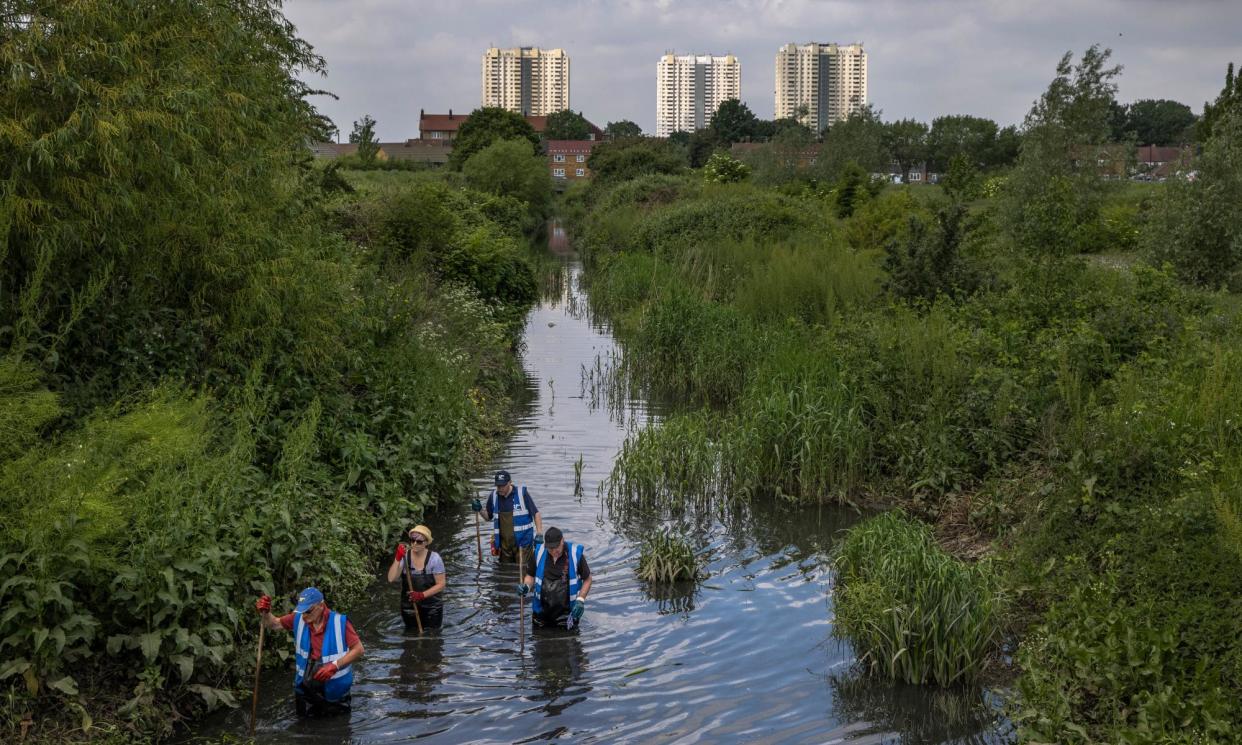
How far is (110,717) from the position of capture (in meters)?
8.58

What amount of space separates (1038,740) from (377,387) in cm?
976

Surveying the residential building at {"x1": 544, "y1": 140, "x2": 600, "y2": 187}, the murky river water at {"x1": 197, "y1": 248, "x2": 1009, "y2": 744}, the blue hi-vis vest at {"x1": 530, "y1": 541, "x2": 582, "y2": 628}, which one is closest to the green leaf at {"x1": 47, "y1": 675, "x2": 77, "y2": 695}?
the murky river water at {"x1": 197, "y1": 248, "x2": 1009, "y2": 744}

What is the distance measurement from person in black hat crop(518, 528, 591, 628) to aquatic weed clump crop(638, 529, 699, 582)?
1608mm

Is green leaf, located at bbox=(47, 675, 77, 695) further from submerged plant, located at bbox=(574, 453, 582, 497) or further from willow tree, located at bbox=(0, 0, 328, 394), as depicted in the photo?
submerged plant, located at bbox=(574, 453, 582, 497)

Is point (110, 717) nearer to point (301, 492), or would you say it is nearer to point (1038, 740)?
point (301, 492)

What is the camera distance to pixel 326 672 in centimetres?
930

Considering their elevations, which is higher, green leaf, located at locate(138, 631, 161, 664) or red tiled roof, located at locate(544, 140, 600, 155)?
red tiled roof, located at locate(544, 140, 600, 155)

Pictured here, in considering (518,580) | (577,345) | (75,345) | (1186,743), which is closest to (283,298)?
(75,345)

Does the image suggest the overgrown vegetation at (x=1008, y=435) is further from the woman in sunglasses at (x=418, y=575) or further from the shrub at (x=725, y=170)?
the shrub at (x=725, y=170)

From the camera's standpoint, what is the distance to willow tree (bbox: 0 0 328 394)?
10.6 meters

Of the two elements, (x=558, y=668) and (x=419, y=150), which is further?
(x=419, y=150)

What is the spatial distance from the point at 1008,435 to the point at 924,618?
17.5ft

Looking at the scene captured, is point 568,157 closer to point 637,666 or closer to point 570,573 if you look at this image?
point 570,573

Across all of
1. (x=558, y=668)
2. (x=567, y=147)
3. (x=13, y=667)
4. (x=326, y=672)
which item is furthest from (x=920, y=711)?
(x=567, y=147)
